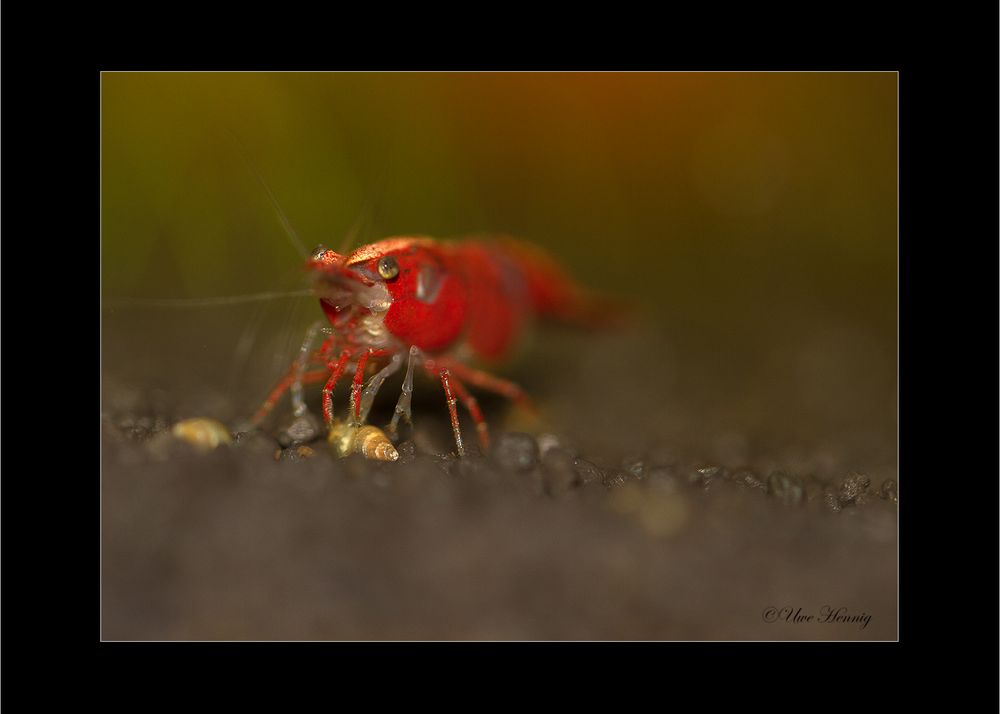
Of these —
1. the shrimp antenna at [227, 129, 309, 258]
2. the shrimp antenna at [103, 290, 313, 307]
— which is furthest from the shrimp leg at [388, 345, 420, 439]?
the shrimp antenna at [227, 129, 309, 258]

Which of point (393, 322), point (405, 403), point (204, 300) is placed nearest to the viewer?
→ point (405, 403)

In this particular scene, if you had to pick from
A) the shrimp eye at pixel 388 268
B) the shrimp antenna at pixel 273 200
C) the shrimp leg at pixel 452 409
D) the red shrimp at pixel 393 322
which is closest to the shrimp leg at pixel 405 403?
the red shrimp at pixel 393 322

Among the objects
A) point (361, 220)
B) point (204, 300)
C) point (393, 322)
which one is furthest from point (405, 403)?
point (204, 300)

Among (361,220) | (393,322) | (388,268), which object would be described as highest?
(361,220)

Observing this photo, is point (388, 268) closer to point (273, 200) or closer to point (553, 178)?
point (273, 200)

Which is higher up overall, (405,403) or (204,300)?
(204,300)

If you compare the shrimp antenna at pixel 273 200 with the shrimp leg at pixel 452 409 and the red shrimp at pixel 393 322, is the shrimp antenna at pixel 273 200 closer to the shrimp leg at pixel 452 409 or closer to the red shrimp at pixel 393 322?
the red shrimp at pixel 393 322
